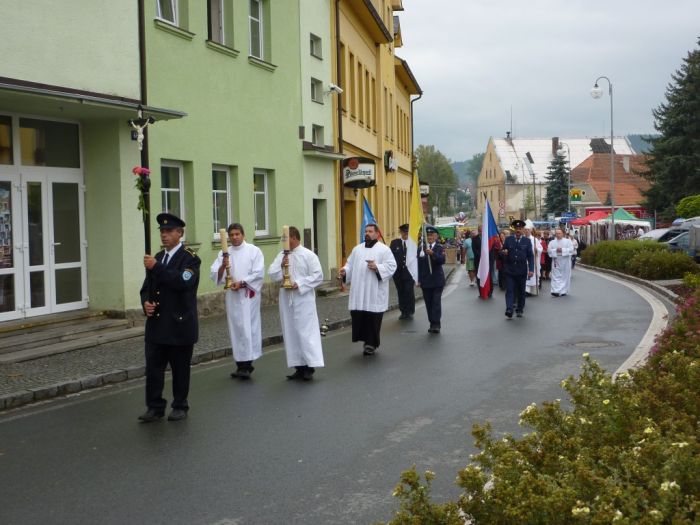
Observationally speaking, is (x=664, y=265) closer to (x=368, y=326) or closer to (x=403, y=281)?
(x=403, y=281)

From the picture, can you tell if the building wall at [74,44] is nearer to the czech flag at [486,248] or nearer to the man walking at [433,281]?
the man walking at [433,281]

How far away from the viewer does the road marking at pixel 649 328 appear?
1120 cm

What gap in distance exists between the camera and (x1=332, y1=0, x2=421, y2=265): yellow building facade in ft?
91.2

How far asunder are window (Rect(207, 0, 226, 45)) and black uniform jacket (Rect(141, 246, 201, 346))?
11.3 m

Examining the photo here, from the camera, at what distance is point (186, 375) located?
8.58 m

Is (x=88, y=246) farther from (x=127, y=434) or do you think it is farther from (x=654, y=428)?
(x=654, y=428)

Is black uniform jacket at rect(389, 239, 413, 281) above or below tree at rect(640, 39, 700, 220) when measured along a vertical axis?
below

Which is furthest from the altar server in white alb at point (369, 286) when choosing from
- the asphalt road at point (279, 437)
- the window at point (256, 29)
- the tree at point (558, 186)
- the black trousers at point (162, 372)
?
the tree at point (558, 186)

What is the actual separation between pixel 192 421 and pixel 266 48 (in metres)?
14.6

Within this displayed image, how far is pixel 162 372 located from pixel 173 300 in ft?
2.19

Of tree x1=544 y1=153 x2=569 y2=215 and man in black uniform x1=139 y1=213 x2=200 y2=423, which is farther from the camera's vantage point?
tree x1=544 y1=153 x2=569 y2=215

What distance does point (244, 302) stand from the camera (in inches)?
427

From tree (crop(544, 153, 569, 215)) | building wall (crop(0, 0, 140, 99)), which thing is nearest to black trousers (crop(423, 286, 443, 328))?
building wall (crop(0, 0, 140, 99))

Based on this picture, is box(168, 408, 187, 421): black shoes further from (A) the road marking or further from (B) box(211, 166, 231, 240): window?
(B) box(211, 166, 231, 240): window
